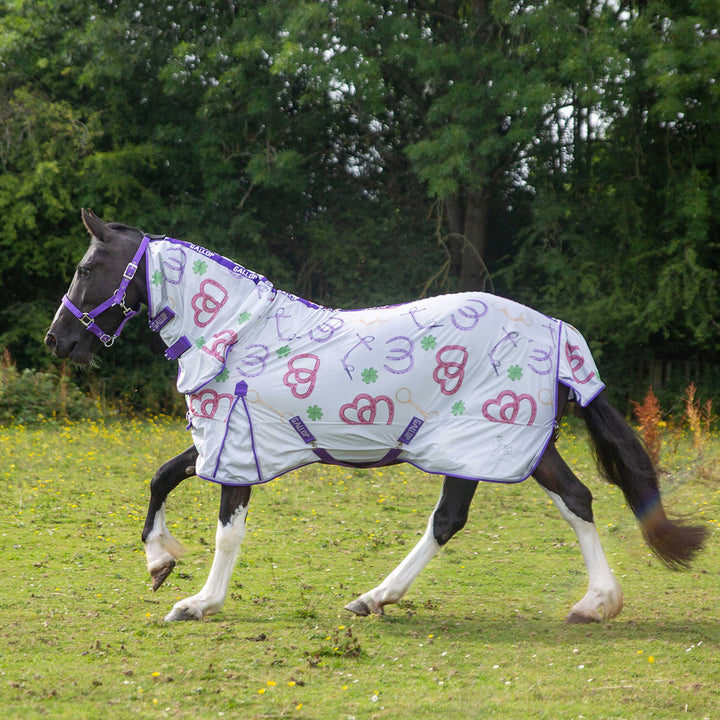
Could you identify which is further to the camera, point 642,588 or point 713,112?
point 713,112

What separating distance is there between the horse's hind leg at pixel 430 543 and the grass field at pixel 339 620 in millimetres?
103

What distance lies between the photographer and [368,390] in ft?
15.3

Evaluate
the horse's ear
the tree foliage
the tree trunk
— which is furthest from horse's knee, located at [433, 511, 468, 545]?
the tree trunk

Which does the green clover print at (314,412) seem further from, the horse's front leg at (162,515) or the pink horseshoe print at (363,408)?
the horse's front leg at (162,515)

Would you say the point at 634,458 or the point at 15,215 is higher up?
the point at 15,215

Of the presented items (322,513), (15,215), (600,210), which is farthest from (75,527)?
(600,210)

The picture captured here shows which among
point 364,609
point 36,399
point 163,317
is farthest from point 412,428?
point 36,399

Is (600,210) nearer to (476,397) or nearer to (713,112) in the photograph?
(713,112)

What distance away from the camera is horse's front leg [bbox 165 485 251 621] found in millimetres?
4645

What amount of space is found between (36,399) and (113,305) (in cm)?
968

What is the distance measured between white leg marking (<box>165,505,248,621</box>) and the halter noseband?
1174 mm

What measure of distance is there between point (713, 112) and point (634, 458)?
10528mm

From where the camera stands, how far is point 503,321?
15.7ft

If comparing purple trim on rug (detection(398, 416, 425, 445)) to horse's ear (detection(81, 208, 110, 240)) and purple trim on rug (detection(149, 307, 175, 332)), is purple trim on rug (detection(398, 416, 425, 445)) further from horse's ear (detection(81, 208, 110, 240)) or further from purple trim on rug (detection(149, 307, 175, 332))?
horse's ear (detection(81, 208, 110, 240))
